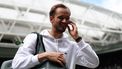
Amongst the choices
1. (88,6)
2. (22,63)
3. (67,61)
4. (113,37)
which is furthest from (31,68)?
(113,37)

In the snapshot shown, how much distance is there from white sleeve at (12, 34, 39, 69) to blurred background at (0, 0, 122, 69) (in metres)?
11.1

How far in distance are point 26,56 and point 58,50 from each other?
0.25 meters

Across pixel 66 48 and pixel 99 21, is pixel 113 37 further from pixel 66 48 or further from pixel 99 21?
pixel 66 48

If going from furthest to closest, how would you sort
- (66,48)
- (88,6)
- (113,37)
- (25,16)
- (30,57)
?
(113,37) < (88,6) < (25,16) < (66,48) < (30,57)

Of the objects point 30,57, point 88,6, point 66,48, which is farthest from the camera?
point 88,6

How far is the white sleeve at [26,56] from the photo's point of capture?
7.97 feet

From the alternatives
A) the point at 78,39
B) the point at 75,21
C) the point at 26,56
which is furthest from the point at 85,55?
the point at 75,21

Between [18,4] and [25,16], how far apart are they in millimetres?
1082

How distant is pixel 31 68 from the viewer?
2.46 m

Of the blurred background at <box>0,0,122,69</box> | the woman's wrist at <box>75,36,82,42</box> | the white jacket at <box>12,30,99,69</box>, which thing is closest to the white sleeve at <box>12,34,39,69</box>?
the white jacket at <box>12,30,99,69</box>

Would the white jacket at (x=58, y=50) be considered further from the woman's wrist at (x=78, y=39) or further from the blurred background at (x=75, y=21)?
the blurred background at (x=75, y=21)

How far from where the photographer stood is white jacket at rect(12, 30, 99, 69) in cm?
245

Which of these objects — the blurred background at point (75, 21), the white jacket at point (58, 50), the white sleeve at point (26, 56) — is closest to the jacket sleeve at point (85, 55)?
the white jacket at point (58, 50)

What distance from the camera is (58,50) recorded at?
255 cm
